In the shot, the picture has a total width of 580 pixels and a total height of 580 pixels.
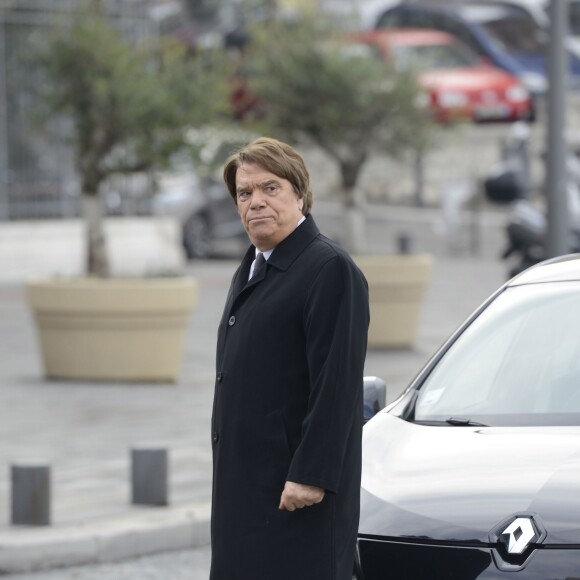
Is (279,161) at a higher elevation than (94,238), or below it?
higher

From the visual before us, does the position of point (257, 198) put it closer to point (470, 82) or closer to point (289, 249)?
point (289, 249)

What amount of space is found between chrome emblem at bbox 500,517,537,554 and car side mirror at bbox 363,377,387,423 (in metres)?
1.19

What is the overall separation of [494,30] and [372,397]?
2646 cm

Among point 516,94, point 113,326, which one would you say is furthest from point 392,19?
point 113,326

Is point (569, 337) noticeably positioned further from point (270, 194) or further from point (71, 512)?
point (71, 512)

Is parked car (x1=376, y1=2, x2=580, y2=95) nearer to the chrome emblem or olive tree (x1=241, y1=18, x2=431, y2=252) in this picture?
olive tree (x1=241, y1=18, x2=431, y2=252)

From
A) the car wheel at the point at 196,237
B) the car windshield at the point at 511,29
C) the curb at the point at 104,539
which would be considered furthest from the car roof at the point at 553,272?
the car windshield at the point at 511,29

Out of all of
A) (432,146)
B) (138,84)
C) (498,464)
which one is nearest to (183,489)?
(498,464)

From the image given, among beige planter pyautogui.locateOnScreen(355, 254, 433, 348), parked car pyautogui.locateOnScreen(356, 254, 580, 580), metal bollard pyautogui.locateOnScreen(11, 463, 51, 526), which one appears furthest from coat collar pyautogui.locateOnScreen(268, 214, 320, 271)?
beige planter pyautogui.locateOnScreen(355, 254, 433, 348)

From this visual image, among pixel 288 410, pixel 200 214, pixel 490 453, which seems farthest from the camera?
pixel 200 214

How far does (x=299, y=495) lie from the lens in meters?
3.75

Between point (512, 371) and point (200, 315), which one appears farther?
point (200, 315)

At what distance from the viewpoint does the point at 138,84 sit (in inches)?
528

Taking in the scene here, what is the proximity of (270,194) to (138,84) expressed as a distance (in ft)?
31.6
